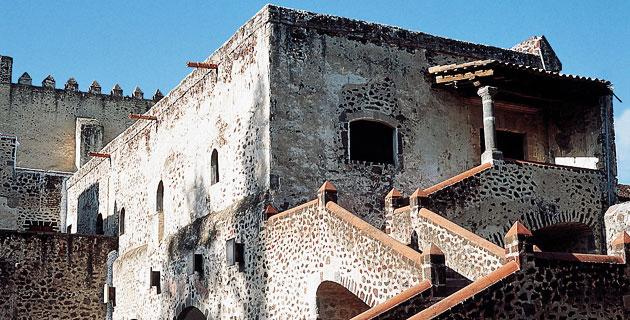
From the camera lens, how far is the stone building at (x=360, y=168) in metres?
14.6

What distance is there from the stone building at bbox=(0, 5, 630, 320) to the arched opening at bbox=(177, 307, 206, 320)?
0.21 feet

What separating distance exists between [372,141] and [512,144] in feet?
11.6

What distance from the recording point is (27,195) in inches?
1270

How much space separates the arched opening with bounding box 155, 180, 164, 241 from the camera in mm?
22906

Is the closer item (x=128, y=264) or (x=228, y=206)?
(x=228, y=206)

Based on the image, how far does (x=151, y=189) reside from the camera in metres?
23.8

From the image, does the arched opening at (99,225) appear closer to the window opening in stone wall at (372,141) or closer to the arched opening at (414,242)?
the window opening in stone wall at (372,141)

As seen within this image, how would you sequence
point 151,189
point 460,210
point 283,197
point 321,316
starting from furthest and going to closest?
1. point 151,189
2. point 283,197
3. point 460,210
4. point 321,316

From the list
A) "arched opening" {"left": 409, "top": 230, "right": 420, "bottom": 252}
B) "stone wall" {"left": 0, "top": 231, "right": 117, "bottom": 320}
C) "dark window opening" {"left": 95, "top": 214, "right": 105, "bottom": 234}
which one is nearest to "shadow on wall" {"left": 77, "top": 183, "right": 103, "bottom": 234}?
"dark window opening" {"left": 95, "top": 214, "right": 105, "bottom": 234}

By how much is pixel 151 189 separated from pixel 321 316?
32.9 ft

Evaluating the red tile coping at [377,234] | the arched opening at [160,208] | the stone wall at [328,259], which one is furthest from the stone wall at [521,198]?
the arched opening at [160,208]

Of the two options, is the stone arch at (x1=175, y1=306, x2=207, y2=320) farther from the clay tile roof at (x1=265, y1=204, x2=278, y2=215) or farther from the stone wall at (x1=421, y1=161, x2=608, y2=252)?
the stone wall at (x1=421, y1=161, x2=608, y2=252)

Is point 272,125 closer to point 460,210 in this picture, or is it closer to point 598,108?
point 460,210

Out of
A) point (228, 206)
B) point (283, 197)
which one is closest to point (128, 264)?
point (228, 206)
